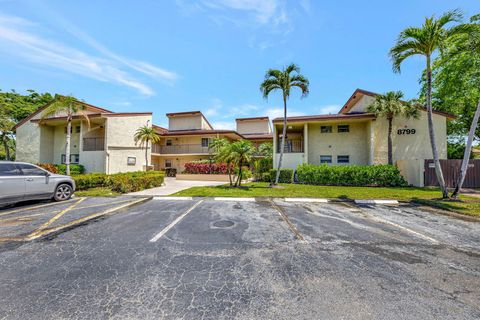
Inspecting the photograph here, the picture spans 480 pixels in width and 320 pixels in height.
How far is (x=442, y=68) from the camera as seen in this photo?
66.8 ft

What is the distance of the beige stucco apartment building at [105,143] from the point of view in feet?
64.9

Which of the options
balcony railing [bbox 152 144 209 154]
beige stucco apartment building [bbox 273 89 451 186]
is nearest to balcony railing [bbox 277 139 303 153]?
beige stucco apartment building [bbox 273 89 451 186]

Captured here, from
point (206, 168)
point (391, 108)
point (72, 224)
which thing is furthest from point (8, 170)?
point (391, 108)

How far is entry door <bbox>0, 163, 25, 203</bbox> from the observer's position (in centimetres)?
691

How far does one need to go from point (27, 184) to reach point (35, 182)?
0.25 meters

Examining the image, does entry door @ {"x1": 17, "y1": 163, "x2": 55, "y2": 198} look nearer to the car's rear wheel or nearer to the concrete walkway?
the car's rear wheel

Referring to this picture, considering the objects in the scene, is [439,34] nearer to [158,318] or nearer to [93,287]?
[158,318]

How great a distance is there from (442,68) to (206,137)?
1071 inches

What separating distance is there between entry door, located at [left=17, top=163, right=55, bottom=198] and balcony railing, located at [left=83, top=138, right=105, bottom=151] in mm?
13690

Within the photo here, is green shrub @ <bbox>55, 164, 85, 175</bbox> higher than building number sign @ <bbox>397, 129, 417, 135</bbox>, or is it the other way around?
building number sign @ <bbox>397, 129, 417, 135</bbox>

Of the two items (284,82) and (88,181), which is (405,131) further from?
(88,181)

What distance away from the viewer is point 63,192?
8.91 m

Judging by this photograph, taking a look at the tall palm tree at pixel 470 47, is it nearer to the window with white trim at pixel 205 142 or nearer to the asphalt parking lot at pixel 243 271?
the asphalt parking lot at pixel 243 271

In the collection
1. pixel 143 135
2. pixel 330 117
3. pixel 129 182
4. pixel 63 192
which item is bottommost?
pixel 63 192
